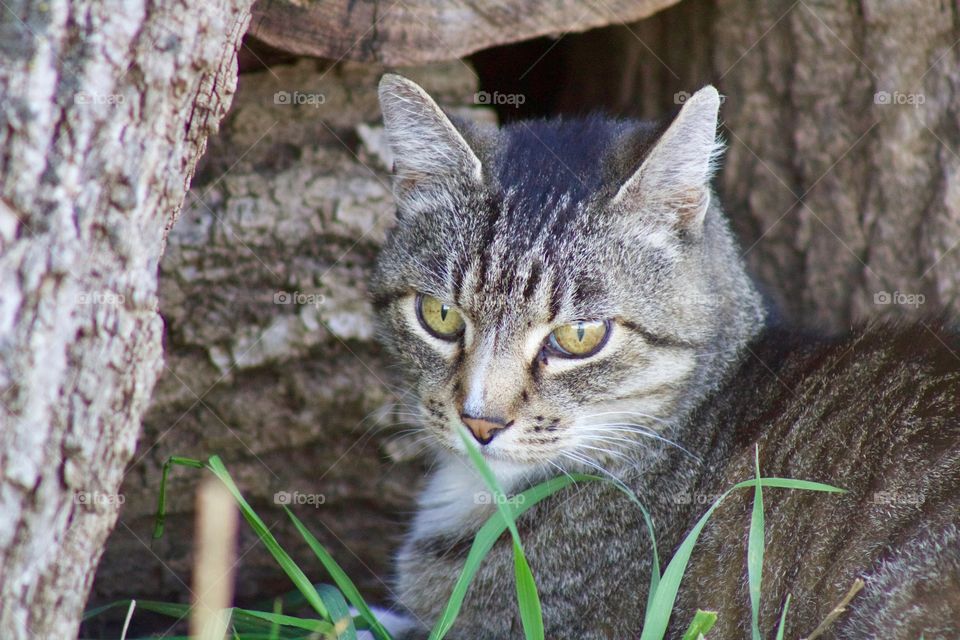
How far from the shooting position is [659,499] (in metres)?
3.28

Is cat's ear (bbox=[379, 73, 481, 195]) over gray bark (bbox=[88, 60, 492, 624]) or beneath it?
over

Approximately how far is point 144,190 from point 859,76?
345 centimetres

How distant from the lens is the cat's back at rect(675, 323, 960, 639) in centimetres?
274

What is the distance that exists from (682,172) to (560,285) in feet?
1.95

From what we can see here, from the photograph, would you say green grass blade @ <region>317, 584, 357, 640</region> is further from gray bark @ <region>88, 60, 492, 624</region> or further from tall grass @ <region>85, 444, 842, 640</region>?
gray bark @ <region>88, 60, 492, 624</region>

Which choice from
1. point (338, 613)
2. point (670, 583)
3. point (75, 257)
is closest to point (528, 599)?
point (670, 583)

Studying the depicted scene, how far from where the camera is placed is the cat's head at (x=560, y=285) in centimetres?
318

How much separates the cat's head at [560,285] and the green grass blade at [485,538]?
3.9 inches

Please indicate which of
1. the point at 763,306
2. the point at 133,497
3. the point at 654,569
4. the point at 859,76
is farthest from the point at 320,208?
the point at 859,76

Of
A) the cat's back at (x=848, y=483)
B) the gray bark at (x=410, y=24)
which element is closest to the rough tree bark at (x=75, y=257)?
the gray bark at (x=410, y=24)

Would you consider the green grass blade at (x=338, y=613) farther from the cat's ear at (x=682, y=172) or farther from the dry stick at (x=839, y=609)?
the cat's ear at (x=682, y=172)

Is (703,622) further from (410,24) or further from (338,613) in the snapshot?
(410,24)

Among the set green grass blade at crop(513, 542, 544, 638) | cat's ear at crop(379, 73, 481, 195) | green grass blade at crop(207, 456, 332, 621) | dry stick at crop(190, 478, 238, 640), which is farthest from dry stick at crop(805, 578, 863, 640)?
cat's ear at crop(379, 73, 481, 195)

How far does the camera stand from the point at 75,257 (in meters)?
2.21
